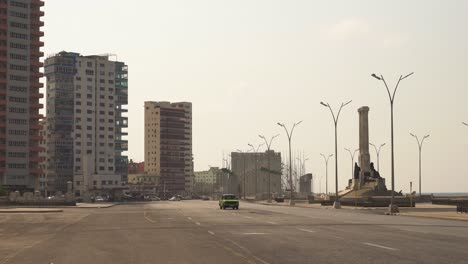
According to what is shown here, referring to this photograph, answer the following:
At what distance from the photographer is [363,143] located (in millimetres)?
101125

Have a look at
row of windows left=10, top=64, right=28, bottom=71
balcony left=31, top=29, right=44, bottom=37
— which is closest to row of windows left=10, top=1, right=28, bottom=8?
balcony left=31, top=29, right=44, bottom=37

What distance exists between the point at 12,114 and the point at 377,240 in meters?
151

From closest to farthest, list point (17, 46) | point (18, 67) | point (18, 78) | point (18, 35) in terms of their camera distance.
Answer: point (18, 78)
point (18, 67)
point (17, 46)
point (18, 35)

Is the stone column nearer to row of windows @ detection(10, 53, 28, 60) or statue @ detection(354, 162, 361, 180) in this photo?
statue @ detection(354, 162, 361, 180)

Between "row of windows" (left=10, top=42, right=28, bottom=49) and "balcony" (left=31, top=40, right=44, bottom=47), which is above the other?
"balcony" (left=31, top=40, right=44, bottom=47)

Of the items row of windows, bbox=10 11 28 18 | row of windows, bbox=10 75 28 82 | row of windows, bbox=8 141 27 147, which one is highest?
row of windows, bbox=10 11 28 18

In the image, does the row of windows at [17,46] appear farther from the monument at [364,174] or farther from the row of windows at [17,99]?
the monument at [364,174]

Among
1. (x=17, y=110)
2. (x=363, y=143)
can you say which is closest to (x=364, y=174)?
(x=363, y=143)

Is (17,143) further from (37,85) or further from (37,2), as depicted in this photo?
(37,2)

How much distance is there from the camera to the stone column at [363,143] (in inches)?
3954

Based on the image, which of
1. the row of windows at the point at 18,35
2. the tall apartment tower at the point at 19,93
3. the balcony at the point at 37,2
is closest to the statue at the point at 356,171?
the tall apartment tower at the point at 19,93

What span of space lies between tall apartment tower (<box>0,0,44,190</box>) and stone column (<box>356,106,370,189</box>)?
93.1m

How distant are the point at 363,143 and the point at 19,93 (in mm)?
98034

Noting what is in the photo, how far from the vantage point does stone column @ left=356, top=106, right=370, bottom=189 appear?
10044cm
